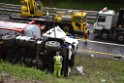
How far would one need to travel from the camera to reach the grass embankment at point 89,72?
10.1 metres

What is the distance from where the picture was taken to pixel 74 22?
20422 millimetres

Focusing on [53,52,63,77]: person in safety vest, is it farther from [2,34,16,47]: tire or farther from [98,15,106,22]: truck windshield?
[98,15,106,22]: truck windshield

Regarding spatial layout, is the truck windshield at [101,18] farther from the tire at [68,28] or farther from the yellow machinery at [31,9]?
the yellow machinery at [31,9]

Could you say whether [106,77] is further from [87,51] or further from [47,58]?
[87,51]

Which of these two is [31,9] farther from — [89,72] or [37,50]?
[89,72]

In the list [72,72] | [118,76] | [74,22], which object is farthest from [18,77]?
[74,22]

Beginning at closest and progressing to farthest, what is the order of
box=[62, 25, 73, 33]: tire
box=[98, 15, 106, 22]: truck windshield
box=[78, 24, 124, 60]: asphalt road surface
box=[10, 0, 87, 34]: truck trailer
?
box=[78, 24, 124, 60]: asphalt road surface
box=[98, 15, 106, 22]: truck windshield
box=[10, 0, 87, 34]: truck trailer
box=[62, 25, 73, 33]: tire

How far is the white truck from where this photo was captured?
1916 centimetres

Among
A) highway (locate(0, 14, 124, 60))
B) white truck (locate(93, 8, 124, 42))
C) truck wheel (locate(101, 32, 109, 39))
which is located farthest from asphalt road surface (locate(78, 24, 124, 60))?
white truck (locate(93, 8, 124, 42))

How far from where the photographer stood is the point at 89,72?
45.1ft

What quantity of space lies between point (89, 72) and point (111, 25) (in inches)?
270

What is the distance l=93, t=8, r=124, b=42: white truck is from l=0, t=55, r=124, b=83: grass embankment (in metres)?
4.26

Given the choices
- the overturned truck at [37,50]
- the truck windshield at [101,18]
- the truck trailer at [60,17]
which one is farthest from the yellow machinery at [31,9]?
the overturned truck at [37,50]

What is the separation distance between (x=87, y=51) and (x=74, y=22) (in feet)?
12.8
